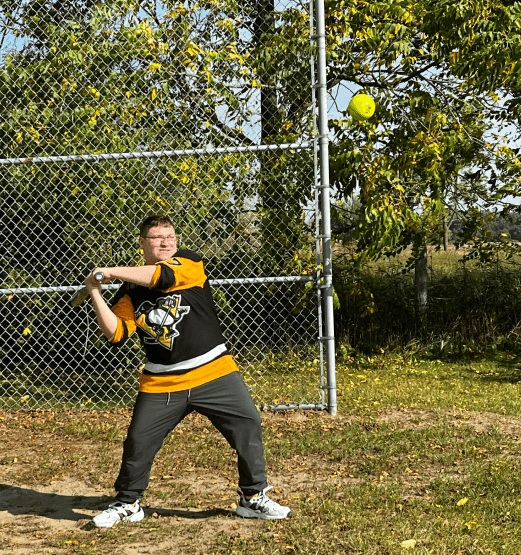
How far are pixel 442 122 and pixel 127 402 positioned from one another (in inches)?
174

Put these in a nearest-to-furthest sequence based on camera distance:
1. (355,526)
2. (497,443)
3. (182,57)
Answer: (355,526) → (497,443) → (182,57)

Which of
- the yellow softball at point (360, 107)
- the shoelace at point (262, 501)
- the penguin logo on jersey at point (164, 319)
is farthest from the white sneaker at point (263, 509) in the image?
the yellow softball at point (360, 107)

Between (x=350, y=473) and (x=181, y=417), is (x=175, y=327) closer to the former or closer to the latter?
(x=181, y=417)

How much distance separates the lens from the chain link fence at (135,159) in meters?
6.52

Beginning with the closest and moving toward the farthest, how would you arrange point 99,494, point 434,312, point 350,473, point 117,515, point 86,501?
point 117,515 → point 86,501 → point 99,494 → point 350,473 → point 434,312

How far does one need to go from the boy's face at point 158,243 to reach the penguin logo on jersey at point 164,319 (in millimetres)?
246

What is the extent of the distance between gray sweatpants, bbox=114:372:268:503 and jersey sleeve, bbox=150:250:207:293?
20.4 inches

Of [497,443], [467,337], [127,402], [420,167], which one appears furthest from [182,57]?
[467,337]

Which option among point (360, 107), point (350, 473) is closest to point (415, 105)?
point (360, 107)

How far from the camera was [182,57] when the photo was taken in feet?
21.5

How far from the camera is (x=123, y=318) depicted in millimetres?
3504

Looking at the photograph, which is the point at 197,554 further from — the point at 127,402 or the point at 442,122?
the point at 442,122

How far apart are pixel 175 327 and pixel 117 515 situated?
3.47 feet

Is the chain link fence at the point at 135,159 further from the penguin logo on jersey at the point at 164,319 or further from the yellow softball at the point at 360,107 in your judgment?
the penguin logo on jersey at the point at 164,319
